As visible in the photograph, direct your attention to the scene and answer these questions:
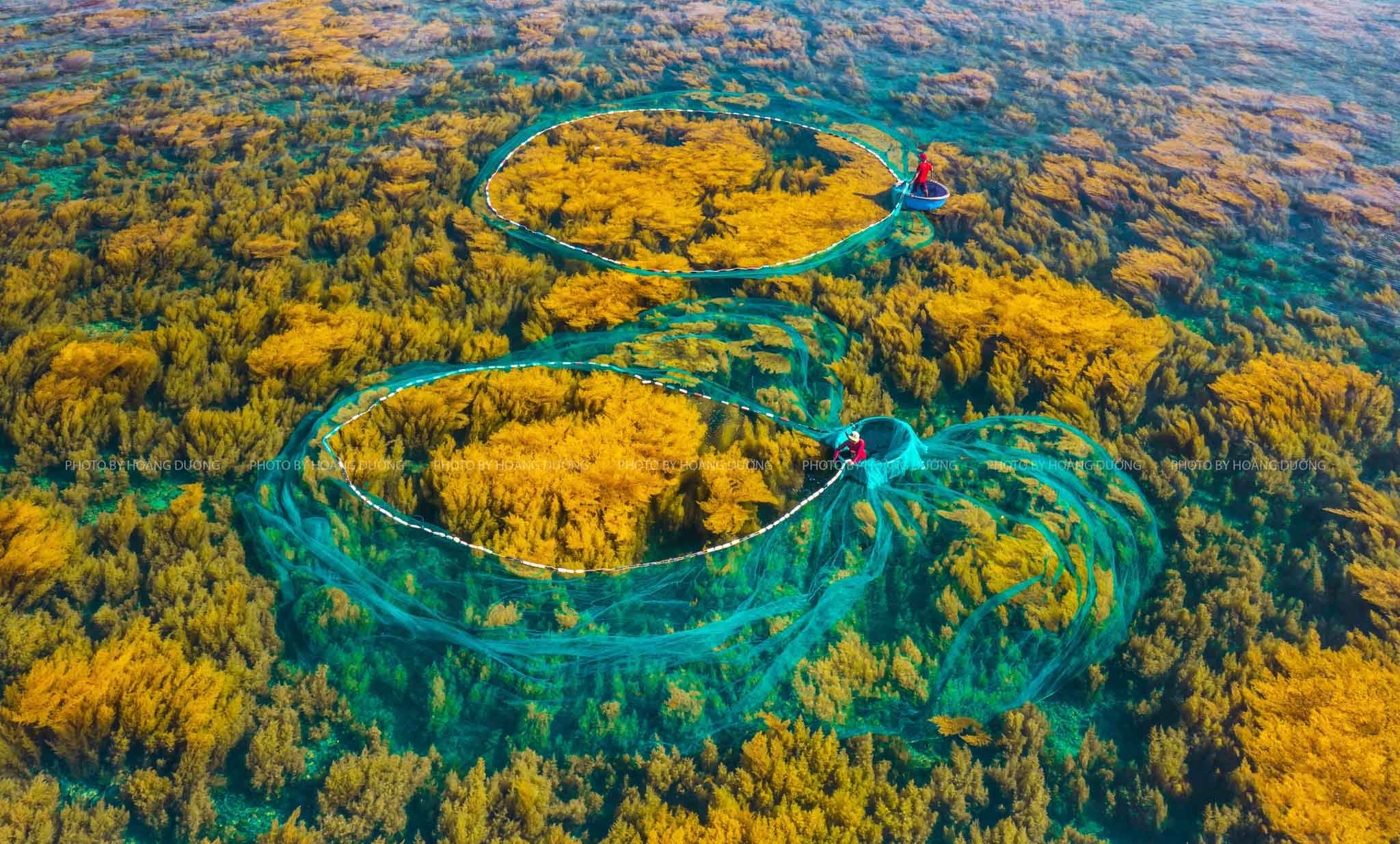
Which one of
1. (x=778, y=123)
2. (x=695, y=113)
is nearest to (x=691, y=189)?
(x=695, y=113)

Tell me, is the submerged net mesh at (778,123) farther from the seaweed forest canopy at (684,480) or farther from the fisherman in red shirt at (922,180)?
the fisherman in red shirt at (922,180)

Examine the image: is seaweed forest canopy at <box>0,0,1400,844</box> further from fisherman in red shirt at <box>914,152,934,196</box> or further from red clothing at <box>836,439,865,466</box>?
fisherman in red shirt at <box>914,152,934,196</box>

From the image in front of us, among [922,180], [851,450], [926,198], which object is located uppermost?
[922,180]

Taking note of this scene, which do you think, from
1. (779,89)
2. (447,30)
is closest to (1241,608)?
(779,89)

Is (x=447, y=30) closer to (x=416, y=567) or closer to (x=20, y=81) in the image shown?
(x=20, y=81)

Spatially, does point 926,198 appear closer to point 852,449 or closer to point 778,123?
point 778,123

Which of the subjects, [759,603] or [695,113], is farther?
[695,113]
